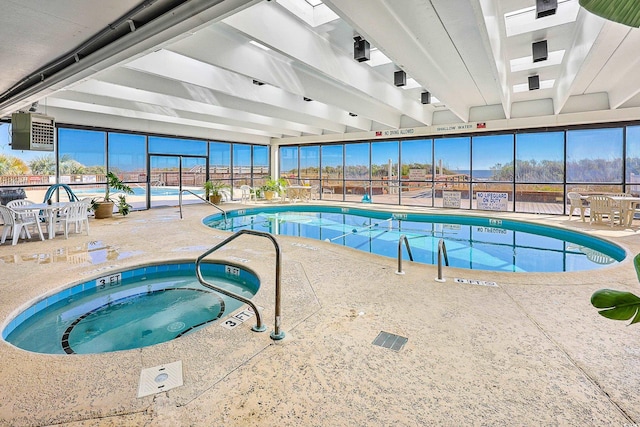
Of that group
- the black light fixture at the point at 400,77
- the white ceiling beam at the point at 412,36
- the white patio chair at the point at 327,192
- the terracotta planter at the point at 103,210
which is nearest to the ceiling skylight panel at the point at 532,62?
the white ceiling beam at the point at 412,36

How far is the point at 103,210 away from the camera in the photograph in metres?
8.82

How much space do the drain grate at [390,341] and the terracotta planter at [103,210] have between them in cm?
884

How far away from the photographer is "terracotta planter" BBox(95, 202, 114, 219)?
28.7ft

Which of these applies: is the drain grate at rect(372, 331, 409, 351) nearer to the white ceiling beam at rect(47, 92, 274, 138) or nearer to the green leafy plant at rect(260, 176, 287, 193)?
the white ceiling beam at rect(47, 92, 274, 138)

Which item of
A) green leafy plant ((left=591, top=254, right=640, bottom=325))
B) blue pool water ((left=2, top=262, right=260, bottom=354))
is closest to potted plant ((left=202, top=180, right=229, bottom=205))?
blue pool water ((left=2, top=262, right=260, bottom=354))

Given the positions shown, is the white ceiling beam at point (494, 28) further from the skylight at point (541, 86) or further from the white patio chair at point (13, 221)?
the white patio chair at point (13, 221)

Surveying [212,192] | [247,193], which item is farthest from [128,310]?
[247,193]

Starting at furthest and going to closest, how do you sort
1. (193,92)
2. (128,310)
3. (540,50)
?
(193,92) → (540,50) → (128,310)

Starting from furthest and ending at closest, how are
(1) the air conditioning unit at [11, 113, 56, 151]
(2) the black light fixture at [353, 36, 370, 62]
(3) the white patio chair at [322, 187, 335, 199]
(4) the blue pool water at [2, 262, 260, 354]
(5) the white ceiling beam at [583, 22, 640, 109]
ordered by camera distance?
(3) the white patio chair at [322, 187, 335, 199]
(1) the air conditioning unit at [11, 113, 56, 151]
(2) the black light fixture at [353, 36, 370, 62]
(5) the white ceiling beam at [583, 22, 640, 109]
(4) the blue pool water at [2, 262, 260, 354]

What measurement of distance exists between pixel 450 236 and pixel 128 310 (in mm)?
6864

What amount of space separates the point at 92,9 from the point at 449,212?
31.2ft

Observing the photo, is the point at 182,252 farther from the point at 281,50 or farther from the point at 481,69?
the point at 481,69

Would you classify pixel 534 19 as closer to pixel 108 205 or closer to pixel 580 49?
pixel 580 49

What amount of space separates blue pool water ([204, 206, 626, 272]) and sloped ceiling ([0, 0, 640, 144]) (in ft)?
10.1
